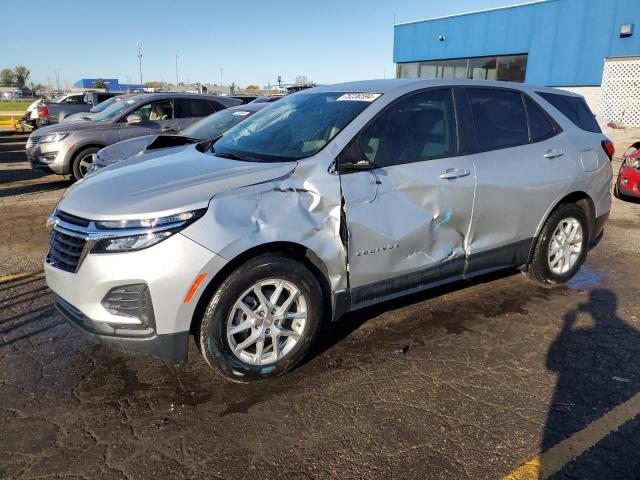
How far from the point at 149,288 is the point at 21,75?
428 feet

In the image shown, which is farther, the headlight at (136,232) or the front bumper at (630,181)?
the front bumper at (630,181)

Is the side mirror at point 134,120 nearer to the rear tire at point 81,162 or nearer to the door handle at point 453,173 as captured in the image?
the rear tire at point 81,162

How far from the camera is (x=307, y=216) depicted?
3074mm

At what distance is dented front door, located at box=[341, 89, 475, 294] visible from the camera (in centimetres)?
330

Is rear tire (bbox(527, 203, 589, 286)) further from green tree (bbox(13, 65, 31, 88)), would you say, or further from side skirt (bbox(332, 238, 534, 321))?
green tree (bbox(13, 65, 31, 88))

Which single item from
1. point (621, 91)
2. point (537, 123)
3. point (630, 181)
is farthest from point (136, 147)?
point (621, 91)

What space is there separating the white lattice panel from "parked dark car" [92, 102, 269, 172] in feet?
57.8

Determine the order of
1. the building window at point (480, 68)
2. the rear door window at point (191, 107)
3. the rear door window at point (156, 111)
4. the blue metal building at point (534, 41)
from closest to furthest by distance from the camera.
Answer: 1. the rear door window at point (156, 111)
2. the rear door window at point (191, 107)
3. the blue metal building at point (534, 41)
4. the building window at point (480, 68)

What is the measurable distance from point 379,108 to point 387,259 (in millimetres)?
1033

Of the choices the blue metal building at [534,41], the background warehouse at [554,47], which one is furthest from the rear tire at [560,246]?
the blue metal building at [534,41]

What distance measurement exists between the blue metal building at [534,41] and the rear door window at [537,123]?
18.8 meters

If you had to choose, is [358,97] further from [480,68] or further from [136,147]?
[480,68]

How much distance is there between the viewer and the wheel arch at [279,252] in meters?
2.85

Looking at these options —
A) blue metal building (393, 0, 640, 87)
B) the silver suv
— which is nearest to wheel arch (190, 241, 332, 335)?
the silver suv
